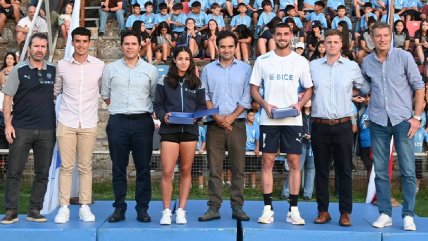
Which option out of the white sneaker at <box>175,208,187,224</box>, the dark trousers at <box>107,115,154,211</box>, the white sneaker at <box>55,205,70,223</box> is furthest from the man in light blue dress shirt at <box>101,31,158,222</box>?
the white sneaker at <box>55,205,70,223</box>

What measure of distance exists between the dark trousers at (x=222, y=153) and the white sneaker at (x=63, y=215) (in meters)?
1.53

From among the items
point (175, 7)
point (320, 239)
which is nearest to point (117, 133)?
point (320, 239)

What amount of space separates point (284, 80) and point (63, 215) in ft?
8.97

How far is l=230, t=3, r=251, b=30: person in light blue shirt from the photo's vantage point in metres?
16.0

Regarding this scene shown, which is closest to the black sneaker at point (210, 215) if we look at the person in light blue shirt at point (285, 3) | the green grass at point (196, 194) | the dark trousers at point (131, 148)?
the dark trousers at point (131, 148)

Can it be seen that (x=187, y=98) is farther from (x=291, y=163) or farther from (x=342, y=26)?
(x=342, y=26)

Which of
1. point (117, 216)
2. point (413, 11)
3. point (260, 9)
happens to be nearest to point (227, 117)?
point (117, 216)

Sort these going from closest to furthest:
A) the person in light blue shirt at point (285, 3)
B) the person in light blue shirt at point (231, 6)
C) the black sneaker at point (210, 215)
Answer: the black sneaker at point (210, 215), the person in light blue shirt at point (231, 6), the person in light blue shirt at point (285, 3)

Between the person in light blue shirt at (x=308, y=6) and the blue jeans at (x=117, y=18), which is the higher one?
the person in light blue shirt at (x=308, y=6)

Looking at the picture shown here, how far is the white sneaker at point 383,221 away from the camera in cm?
757

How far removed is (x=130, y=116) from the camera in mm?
7672

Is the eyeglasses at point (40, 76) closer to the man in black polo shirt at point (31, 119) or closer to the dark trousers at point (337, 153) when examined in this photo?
the man in black polo shirt at point (31, 119)

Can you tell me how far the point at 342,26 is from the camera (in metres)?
15.8

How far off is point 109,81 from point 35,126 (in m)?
0.91
